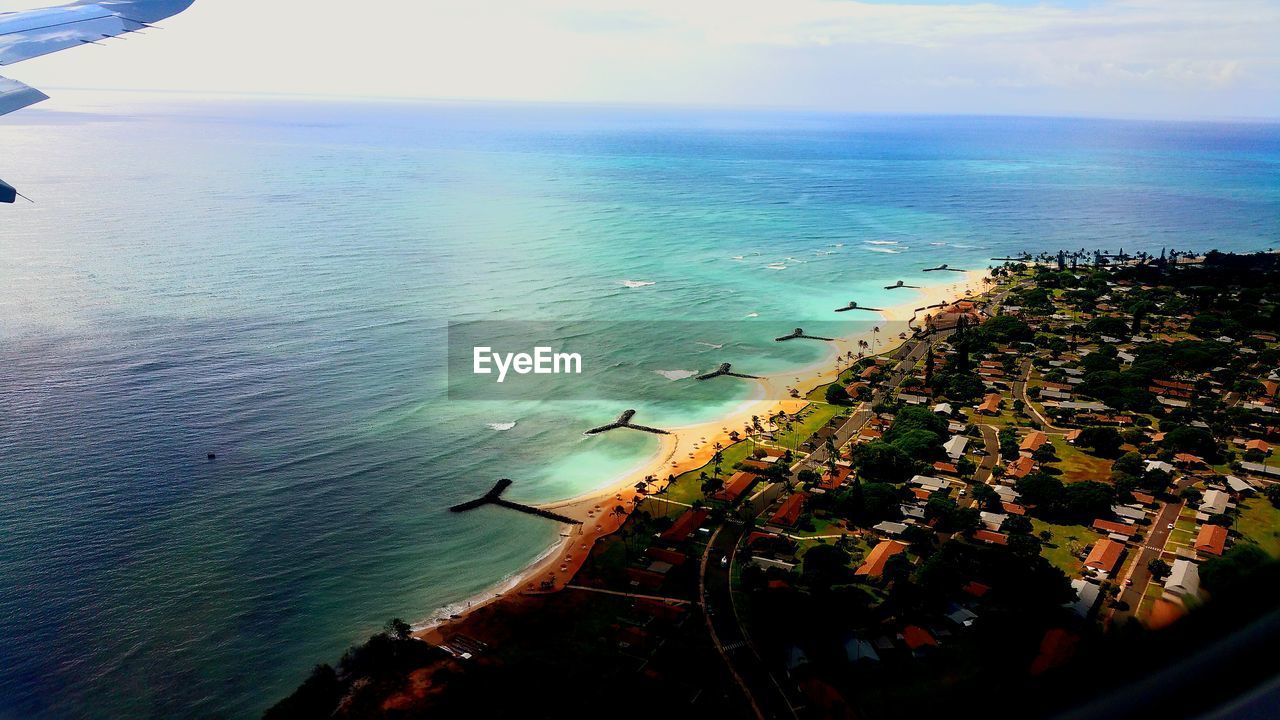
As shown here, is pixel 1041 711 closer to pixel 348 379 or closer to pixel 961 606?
pixel 961 606

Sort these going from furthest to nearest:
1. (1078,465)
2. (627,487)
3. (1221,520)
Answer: (627,487) → (1078,465) → (1221,520)

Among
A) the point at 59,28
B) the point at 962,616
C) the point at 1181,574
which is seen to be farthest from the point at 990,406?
the point at 59,28

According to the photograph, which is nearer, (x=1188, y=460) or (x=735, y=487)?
(x=735, y=487)

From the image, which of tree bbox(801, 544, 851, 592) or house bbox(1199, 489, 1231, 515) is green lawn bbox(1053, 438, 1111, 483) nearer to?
house bbox(1199, 489, 1231, 515)

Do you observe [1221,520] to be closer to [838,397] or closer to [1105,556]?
[1105,556]

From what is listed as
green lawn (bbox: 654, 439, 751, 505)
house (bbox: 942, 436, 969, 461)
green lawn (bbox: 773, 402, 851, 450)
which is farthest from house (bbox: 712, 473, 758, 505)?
house (bbox: 942, 436, 969, 461)

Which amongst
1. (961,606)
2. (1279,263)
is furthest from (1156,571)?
(1279,263)
